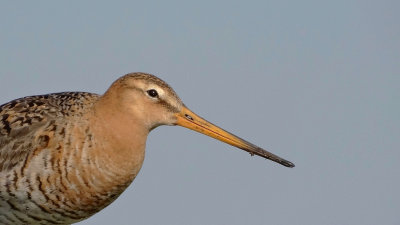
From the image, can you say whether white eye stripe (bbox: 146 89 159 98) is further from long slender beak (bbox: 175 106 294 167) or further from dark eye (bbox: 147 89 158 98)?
long slender beak (bbox: 175 106 294 167)

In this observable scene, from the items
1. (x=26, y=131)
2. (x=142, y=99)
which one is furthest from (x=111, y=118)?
(x=26, y=131)

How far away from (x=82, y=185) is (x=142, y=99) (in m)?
1.16

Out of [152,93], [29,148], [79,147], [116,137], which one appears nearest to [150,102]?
[152,93]

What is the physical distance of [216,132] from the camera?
9.36 meters

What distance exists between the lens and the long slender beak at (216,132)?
9.02 m

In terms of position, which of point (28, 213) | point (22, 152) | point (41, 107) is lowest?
point (28, 213)

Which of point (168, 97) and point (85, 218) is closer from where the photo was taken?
point (168, 97)

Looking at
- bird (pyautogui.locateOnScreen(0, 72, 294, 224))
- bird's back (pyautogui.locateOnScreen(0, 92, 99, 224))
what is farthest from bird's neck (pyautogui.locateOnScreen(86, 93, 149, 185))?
bird's back (pyautogui.locateOnScreen(0, 92, 99, 224))

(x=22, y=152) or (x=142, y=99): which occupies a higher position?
(x=142, y=99)

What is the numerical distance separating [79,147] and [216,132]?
5.40 feet

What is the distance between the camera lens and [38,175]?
8.69 m

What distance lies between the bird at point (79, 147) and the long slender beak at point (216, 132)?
0.04 feet

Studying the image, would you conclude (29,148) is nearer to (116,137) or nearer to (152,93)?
(116,137)

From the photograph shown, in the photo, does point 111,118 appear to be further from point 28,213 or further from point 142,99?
point 28,213
